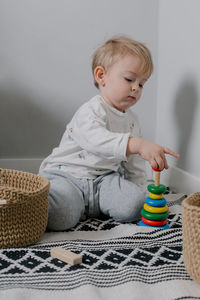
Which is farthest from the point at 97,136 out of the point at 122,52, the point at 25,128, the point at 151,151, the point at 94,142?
the point at 25,128

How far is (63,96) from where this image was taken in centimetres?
174

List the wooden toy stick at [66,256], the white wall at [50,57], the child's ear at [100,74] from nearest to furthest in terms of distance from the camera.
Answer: the wooden toy stick at [66,256] → the child's ear at [100,74] → the white wall at [50,57]

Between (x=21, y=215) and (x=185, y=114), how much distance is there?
76 centimetres

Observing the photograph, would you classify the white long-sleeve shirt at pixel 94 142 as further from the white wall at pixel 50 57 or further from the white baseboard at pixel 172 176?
the white wall at pixel 50 57

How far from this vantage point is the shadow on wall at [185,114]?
1.45 meters

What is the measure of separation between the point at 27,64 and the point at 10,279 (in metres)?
1.06

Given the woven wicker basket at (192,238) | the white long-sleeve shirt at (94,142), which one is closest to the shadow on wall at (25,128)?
the white long-sleeve shirt at (94,142)

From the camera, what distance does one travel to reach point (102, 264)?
2.98 ft

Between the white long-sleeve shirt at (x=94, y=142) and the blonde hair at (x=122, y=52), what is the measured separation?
12 centimetres

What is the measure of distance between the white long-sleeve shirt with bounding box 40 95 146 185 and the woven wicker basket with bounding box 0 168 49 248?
0.23m

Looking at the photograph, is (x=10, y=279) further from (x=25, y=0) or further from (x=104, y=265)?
(x=25, y=0)

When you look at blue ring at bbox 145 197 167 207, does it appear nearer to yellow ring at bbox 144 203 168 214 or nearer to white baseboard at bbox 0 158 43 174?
yellow ring at bbox 144 203 168 214

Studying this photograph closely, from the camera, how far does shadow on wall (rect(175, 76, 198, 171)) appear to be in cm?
145

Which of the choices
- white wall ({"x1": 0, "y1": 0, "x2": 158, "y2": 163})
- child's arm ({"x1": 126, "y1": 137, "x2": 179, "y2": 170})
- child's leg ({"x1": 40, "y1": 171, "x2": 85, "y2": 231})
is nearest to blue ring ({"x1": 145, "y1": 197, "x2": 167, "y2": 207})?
child's arm ({"x1": 126, "y1": 137, "x2": 179, "y2": 170})
